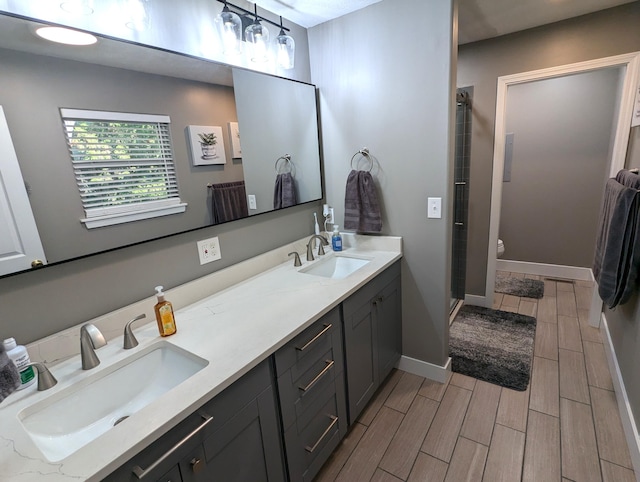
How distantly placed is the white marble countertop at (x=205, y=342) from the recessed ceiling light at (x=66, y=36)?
97cm

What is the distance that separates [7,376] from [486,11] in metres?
3.16

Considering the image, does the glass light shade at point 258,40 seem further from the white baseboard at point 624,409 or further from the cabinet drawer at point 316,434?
the white baseboard at point 624,409

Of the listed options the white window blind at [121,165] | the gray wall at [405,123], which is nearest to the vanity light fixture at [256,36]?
the gray wall at [405,123]

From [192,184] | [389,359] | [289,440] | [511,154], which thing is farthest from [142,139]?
[511,154]

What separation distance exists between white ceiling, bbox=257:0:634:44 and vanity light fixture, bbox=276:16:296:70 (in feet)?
0.56

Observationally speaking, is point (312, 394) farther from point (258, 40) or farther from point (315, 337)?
point (258, 40)

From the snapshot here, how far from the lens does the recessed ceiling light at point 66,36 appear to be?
41.3 inches

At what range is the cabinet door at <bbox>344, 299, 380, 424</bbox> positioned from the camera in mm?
1631

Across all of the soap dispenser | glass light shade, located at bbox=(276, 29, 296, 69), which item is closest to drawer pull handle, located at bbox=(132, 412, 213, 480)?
the soap dispenser

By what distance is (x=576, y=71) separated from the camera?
8.24 feet

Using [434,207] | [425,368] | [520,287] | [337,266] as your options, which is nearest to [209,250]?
[337,266]

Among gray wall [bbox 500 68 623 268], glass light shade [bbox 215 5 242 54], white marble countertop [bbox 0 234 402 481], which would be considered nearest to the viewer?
white marble countertop [bbox 0 234 402 481]

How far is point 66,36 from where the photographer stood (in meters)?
1.09

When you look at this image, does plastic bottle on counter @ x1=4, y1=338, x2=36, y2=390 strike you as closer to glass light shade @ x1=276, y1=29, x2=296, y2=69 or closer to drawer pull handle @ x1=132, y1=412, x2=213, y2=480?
drawer pull handle @ x1=132, y1=412, x2=213, y2=480
